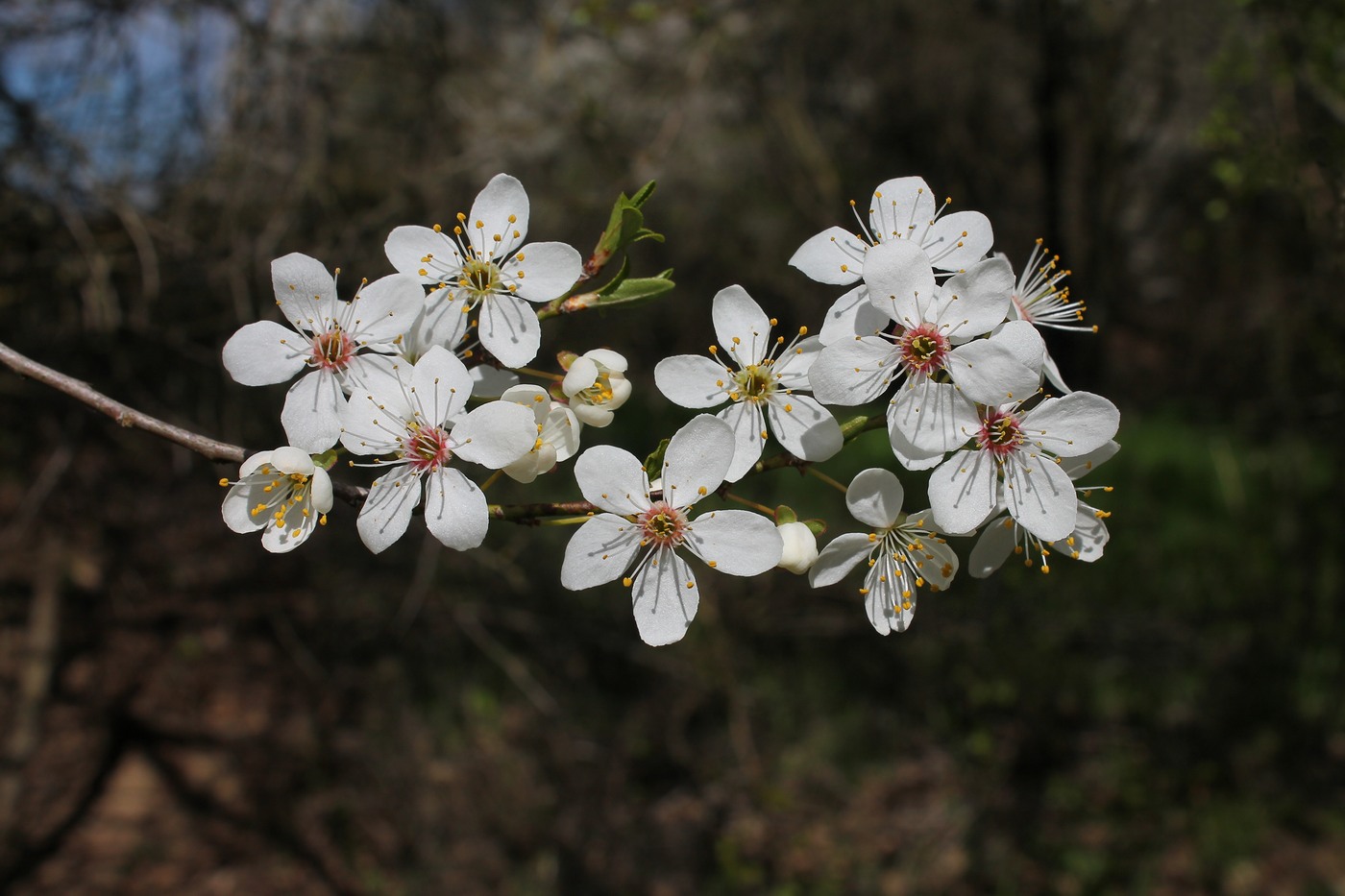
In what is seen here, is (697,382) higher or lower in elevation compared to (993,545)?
higher

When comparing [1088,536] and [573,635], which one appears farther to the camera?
[573,635]

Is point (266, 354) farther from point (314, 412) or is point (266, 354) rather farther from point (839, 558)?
point (839, 558)

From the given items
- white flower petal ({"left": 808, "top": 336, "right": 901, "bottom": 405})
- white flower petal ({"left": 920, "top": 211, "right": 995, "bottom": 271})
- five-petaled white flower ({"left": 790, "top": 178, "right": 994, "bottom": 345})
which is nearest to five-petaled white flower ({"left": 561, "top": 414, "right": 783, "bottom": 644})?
white flower petal ({"left": 808, "top": 336, "right": 901, "bottom": 405})

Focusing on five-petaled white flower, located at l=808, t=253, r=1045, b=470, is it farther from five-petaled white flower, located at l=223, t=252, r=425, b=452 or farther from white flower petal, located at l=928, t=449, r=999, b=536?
five-petaled white flower, located at l=223, t=252, r=425, b=452

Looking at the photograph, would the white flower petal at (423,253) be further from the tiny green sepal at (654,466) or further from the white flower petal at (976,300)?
the white flower petal at (976,300)

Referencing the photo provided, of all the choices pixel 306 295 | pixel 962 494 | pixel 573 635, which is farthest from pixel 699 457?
pixel 573 635

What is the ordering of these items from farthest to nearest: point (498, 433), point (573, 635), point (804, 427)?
1. point (573, 635)
2. point (804, 427)
3. point (498, 433)

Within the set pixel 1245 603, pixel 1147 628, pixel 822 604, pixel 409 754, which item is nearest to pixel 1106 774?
pixel 1147 628
